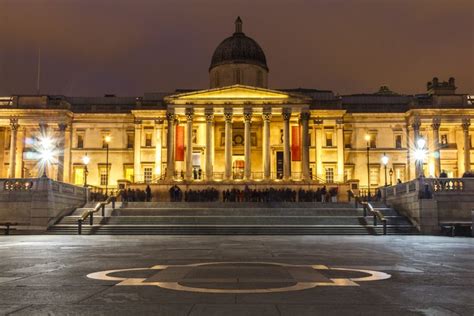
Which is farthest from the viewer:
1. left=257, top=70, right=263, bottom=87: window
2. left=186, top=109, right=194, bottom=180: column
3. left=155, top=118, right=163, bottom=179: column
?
left=257, top=70, right=263, bottom=87: window

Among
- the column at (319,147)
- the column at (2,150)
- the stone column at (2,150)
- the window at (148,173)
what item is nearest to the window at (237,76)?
the column at (319,147)

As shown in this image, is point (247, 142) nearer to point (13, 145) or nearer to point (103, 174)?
point (103, 174)

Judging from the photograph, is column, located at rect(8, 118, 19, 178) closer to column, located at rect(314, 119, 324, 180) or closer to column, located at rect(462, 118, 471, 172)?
column, located at rect(314, 119, 324, 180)

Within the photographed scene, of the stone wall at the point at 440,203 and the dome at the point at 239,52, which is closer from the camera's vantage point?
the stone wall at the point at 440,203

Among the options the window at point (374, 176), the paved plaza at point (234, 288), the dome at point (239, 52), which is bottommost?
the paved plaza at point (234, 288)

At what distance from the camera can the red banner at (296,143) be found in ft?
213

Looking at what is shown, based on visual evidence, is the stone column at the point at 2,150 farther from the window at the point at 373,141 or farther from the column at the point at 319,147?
the window at the point at 373,141

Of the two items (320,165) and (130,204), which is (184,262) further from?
(320,165)

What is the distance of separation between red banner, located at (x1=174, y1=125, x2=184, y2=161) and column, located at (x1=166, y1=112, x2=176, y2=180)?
0.61m

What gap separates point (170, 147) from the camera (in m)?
66.2

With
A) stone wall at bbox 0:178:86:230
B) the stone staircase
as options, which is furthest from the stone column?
stone wall at bbox 0:178:86:230

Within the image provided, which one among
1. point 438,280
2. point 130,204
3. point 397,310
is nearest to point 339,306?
point 397,310

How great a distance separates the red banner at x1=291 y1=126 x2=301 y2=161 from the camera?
6481 cm

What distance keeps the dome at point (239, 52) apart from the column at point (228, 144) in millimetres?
10487
